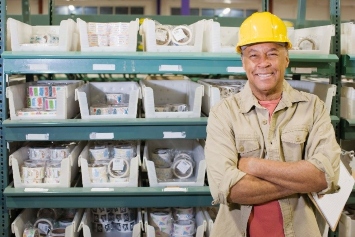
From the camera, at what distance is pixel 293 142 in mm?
1876

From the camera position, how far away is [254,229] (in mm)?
1871

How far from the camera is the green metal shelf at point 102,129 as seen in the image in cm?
283

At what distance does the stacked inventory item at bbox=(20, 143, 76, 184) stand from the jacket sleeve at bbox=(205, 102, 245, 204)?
1.36 m

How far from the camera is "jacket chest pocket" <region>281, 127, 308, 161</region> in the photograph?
188cm

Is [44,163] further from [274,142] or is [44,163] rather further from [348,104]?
[348,104]

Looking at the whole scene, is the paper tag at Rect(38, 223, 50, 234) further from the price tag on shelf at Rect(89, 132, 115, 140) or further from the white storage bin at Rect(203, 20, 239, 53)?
the white storage bin at Rect(203, 20, 239, 53)

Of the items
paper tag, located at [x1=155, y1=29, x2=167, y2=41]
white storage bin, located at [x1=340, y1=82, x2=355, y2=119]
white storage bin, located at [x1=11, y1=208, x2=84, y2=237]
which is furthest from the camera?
white storage bin, located at [x1=340, y1=82, x2=355, y2=119]

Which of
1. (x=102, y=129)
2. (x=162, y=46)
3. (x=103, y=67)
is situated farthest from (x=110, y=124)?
(x=162, y=46)

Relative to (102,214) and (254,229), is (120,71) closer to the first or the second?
(102,214)

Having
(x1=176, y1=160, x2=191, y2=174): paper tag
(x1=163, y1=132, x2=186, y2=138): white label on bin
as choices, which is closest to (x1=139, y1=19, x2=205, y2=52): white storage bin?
(x1=163, y1=132, x2=186, y2=138): white label on bin

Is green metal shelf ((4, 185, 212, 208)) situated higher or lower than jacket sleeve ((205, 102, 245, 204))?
lower

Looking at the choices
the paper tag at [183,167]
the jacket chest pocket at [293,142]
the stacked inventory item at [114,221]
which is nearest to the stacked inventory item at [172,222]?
the stacked inventory item at [114,221]

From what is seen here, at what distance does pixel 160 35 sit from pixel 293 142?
143 cm

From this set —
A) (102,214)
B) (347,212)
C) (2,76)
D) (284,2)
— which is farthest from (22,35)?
(284,2)
